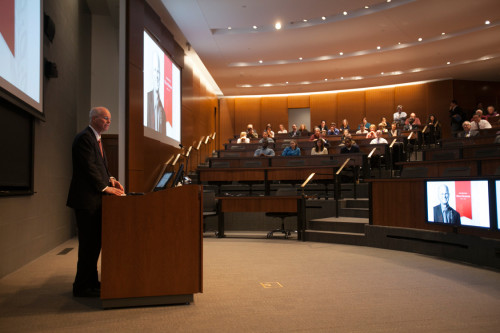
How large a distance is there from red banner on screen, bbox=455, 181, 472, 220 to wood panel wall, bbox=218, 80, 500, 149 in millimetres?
13980

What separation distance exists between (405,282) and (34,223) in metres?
4.18

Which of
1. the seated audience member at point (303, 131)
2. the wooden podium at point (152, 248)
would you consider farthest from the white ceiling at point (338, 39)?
the wooden podium at point (152, 248)

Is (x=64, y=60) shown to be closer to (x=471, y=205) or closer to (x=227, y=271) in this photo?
(x=227, y=271)

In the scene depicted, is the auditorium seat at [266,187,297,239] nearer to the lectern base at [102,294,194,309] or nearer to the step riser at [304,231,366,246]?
the step riser at [304,231,366,246]

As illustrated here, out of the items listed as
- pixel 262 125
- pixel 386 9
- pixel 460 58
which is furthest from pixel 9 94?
pixel 262 125

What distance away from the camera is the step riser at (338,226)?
6785 millimetres

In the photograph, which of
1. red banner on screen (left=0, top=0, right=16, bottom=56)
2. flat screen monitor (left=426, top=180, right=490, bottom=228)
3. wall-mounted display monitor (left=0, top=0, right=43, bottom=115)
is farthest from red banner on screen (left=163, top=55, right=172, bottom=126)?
flat screen monitor (left=426, top=180, right=490, bottom=228)

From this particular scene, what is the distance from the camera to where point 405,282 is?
3855mm

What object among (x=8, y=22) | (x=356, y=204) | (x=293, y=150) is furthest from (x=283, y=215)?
(x=8, y=22)

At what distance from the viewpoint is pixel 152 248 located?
310 cm

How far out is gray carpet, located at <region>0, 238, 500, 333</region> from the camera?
8.66 ft

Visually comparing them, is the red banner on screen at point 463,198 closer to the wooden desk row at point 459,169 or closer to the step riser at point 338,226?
the wooden desk row at point 459,169

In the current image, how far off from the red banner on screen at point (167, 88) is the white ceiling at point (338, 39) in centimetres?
101

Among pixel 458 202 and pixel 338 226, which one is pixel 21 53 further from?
pixel 338 226
